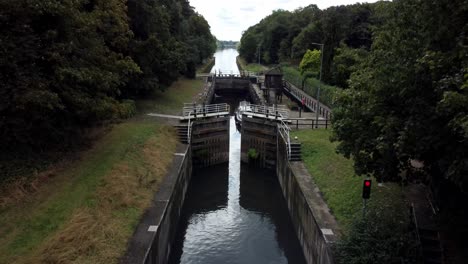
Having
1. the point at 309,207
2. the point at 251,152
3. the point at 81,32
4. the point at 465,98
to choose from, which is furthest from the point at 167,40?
the point at 465,98

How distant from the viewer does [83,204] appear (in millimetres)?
14031

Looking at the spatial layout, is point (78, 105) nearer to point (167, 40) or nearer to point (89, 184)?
point (89, 184)

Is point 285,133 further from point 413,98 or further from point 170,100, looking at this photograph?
point 170,100

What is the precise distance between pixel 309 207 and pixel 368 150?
442 cm

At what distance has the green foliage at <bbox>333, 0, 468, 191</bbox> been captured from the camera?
8.79 meters

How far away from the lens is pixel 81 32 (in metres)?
17.2

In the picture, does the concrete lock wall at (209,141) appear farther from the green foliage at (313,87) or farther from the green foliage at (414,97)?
the green foliage at (414,97)

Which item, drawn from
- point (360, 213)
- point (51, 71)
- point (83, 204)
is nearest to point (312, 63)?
point (51, 71)

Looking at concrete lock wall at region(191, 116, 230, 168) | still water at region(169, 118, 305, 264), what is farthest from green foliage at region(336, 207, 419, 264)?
concrete lock wall at region(191, 116, 230, 168)

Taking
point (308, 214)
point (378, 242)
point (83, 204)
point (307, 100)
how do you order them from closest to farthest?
point (378, 242) → point (83, 204) → point (308, 214) → point (307, 100)

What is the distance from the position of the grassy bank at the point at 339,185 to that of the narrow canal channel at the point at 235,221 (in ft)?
9.18

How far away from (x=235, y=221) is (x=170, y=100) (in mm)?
18210

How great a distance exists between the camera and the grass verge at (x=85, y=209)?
37.1 ft

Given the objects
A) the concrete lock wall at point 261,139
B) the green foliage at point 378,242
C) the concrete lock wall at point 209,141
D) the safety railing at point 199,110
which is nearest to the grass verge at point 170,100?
the safety railing at point 199,110
